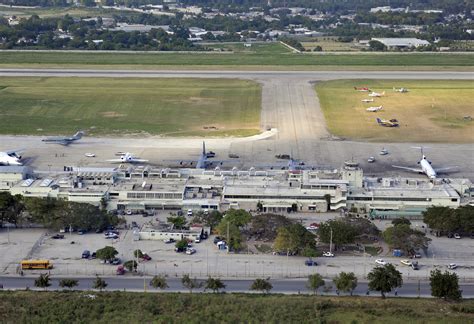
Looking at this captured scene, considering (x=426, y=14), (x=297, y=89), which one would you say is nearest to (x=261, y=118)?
(x=297, y=89)

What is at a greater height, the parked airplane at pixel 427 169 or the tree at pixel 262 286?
the parked airplane at pixel 427 169

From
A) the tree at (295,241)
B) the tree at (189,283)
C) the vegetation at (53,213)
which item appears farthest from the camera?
the vegetation at (53,213)

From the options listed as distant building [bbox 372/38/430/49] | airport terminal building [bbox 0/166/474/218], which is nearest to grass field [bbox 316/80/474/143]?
airport terminal building [bbox 0/166/474/218]

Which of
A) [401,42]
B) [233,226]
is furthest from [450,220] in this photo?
[401,42]

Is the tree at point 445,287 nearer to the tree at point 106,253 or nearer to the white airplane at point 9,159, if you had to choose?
the tree at point 106,253

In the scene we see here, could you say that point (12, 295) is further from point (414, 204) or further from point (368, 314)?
point (414, 204)

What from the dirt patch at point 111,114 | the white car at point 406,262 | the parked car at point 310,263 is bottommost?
the parked car at point 310,263

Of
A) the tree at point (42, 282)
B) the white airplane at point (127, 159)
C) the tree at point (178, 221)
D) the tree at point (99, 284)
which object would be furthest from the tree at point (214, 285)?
the white airplane at point (127, 159)
